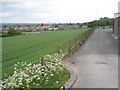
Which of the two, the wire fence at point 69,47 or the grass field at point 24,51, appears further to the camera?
the grass field at point 24,51

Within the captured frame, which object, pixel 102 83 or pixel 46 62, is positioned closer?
pixel 102 83

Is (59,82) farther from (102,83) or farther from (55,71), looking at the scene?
(102,83)

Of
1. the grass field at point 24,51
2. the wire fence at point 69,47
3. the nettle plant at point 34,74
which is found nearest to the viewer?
the nettle plant at point 34,74

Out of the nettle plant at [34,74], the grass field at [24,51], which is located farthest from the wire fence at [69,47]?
the nettle plant at [34,74]

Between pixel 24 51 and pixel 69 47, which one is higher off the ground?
pixel 69 47

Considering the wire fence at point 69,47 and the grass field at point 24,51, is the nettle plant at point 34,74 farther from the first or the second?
the wire fence at point 69,47

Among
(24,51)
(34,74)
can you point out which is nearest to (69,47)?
(24,51)

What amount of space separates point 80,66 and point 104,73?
1734 mm

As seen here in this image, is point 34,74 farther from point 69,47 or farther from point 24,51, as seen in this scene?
point 24,51

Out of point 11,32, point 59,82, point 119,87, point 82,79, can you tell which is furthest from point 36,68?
point 11,32

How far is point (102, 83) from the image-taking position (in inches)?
275

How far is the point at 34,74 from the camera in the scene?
22.0 ft

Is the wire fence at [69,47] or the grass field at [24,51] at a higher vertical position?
the wire fence at [69,47]

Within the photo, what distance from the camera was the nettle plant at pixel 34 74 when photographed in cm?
546
